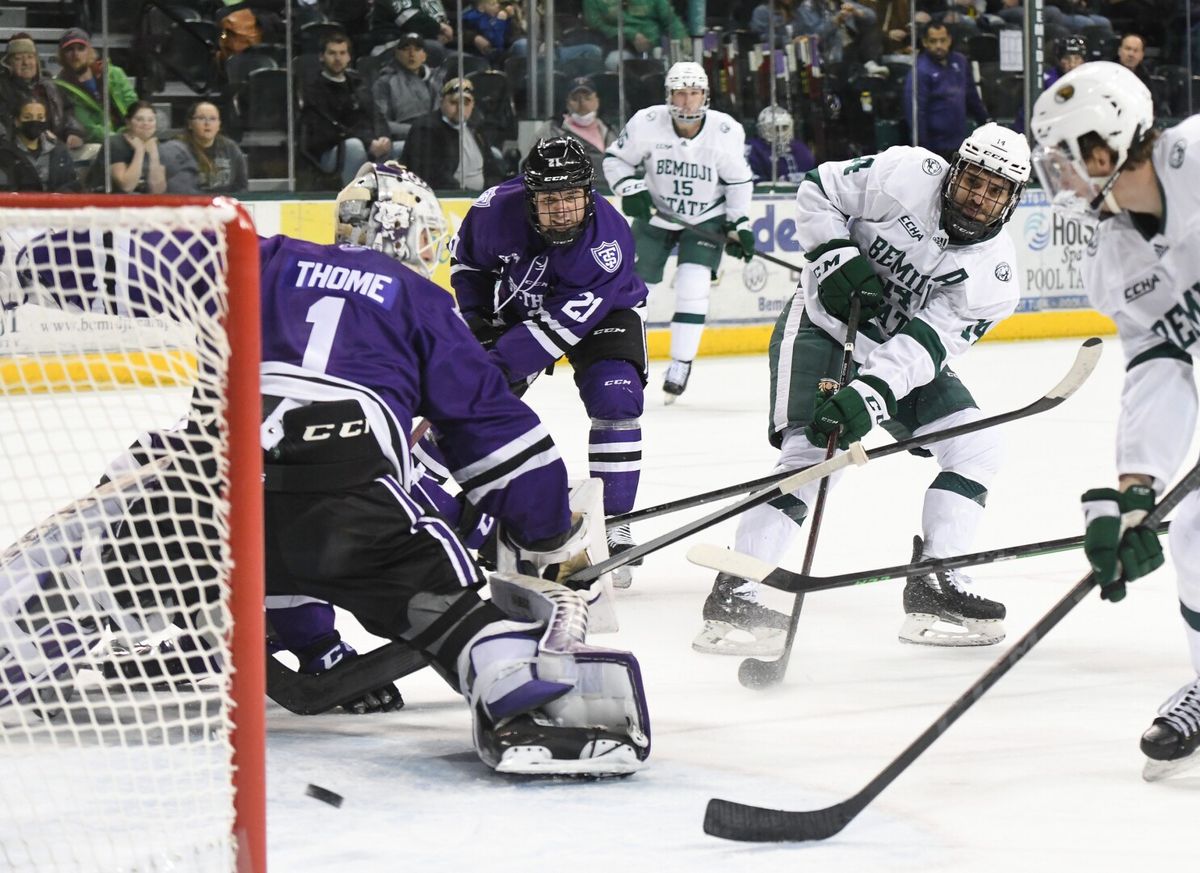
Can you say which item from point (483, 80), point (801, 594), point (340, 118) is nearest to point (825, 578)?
point (801, 594)

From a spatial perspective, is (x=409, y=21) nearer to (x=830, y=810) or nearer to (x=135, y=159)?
(x=135, y=159)

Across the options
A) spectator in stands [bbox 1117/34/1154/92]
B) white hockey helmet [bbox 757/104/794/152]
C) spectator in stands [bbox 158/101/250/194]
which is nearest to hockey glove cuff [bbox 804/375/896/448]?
spectator in stands [bbox 158/101/250/194]

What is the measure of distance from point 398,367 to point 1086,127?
994mm

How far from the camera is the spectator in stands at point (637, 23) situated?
878 centimetres

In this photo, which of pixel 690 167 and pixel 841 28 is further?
pixel 841 28

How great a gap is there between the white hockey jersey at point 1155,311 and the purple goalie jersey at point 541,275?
1.50 metres

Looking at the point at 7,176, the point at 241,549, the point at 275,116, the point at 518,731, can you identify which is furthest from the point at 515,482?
the point at 275,116

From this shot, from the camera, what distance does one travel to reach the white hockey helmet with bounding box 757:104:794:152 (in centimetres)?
918

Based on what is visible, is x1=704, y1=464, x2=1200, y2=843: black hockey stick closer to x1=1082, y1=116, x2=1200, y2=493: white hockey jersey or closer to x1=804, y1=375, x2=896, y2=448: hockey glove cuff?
x1=1082, y1=116, x2=1200, y2=493: white hockey jersey

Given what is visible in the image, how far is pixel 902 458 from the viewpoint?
18.9 feet

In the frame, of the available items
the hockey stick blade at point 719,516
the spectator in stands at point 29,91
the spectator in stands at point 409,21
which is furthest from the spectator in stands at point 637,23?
the hockey stick blade at point 719,516

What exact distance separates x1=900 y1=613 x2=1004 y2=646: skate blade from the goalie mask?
745mm

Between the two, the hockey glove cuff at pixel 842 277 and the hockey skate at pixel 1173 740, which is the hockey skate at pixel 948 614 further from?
the hockey skate at pixel 1173 740

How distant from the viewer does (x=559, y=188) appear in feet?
12.0
